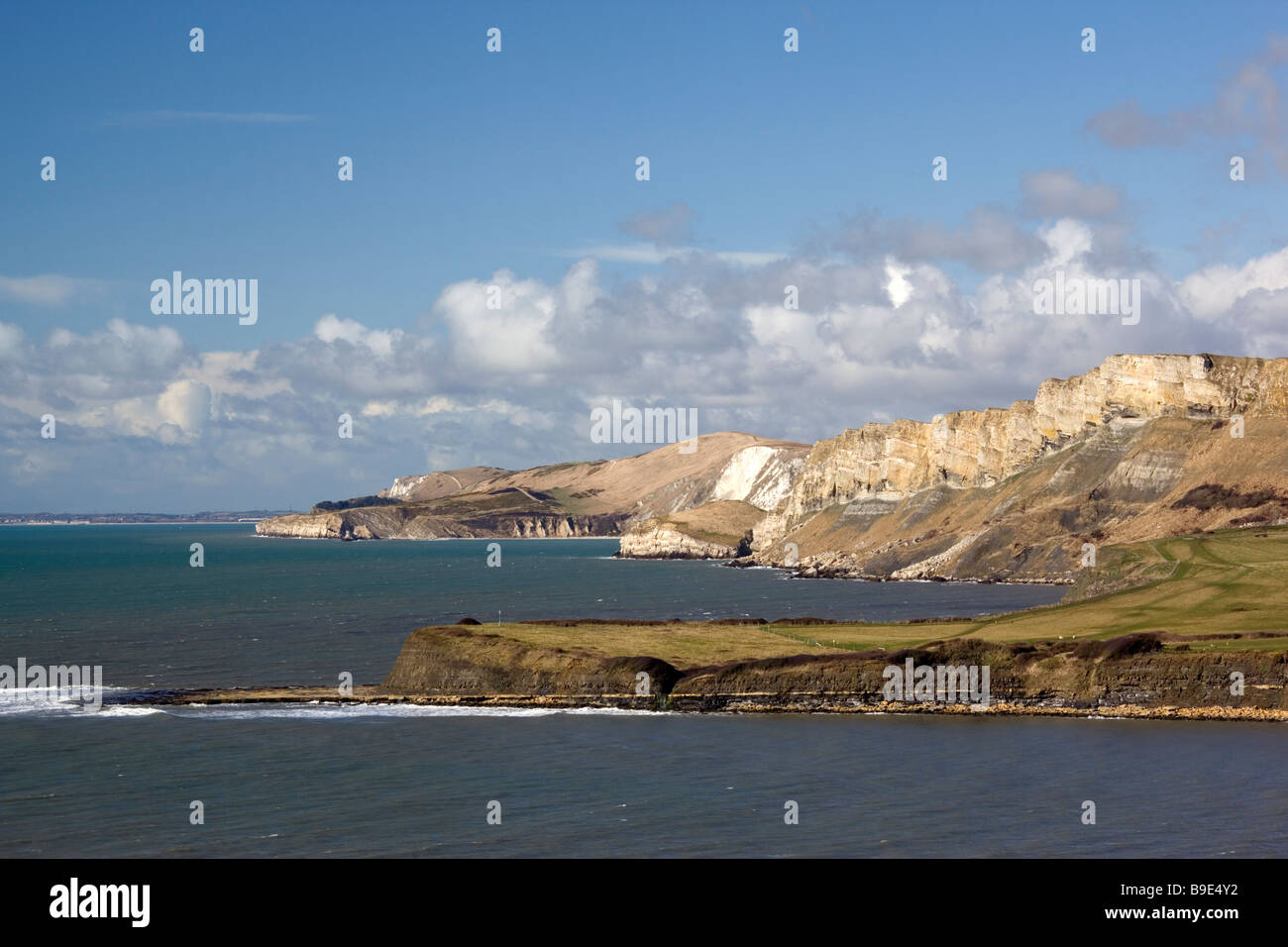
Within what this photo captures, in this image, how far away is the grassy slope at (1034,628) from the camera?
71.5 metres

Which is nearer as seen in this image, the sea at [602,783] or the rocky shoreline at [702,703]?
the sea at [602,783]

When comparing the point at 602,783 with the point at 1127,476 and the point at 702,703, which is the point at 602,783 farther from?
the point at 1127,476

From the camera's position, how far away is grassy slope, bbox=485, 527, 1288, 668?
7150 cm

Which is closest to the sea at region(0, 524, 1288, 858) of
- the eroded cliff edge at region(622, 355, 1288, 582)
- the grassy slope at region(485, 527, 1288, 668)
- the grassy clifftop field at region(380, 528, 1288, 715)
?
the grassy clifftop field at region(380, 528, 1288, 715)

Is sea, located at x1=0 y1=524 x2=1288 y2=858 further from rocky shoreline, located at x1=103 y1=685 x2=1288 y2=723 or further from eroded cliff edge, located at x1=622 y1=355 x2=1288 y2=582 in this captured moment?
eroded cliff edge, located at x1=622 y1=355 x2=1288 y2=582

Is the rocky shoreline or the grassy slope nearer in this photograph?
the rocky shoreline

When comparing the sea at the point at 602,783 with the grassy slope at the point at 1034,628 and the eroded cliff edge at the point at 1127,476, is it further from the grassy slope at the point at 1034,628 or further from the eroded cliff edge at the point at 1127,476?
the eroded cliff edge at the point at 1127,476

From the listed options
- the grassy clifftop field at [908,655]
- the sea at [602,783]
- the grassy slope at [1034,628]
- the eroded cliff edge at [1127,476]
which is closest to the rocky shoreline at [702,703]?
the grassy clifftop field at [908,655]

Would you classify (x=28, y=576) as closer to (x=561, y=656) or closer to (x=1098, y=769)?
(x=561, y=656)

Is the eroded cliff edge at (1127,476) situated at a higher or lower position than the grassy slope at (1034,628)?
higher

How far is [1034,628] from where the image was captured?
249ft
